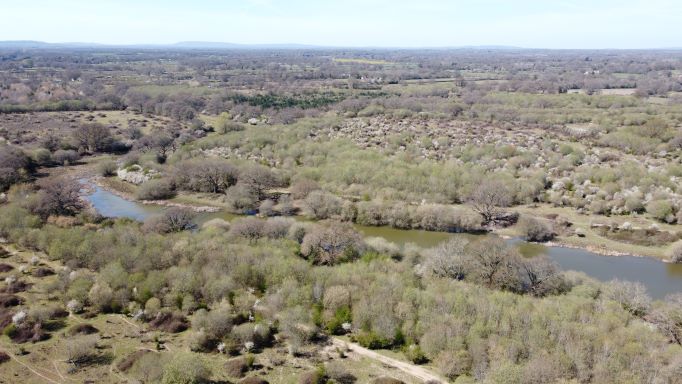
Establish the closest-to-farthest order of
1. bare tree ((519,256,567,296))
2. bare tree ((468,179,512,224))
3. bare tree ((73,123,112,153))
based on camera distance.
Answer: bare tree ((519,256,567,296)) < bare tree ((468,179,512,224)) < bare tree ((73,123,112,153))

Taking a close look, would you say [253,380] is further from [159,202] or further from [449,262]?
[159,202]

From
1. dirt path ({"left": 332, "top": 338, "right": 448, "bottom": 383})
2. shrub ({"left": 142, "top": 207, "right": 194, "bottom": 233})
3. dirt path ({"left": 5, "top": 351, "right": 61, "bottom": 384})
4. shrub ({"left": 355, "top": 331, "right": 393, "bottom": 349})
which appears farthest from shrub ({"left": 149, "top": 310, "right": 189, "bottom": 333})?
shrub ({"left": 142, "top": 207, "right": 194, "bottom": 233})

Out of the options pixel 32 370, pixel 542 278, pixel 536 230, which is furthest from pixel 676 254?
pixel 32 370

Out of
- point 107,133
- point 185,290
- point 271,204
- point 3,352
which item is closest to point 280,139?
point 271,204

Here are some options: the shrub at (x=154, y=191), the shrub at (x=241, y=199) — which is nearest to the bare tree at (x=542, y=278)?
the shrub at (x=241, y=199)

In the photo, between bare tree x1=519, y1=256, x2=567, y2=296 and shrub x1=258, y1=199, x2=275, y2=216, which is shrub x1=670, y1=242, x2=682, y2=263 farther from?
shrub x1=258, y1=199, x2=275, y2=216

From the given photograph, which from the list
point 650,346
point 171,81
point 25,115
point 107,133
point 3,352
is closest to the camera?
point 650,346

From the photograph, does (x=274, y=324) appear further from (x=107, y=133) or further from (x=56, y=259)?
(x=107, y=133)
